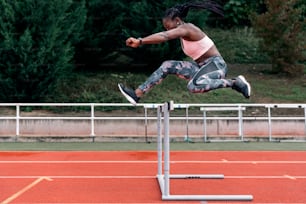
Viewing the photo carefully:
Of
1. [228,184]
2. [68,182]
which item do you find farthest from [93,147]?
[228,184]

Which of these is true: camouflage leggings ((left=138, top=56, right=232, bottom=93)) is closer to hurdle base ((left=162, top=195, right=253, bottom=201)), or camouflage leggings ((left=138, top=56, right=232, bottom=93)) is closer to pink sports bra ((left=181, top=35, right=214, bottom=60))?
pink sports bra ((left=181, top=35, right=214, bottom=60))

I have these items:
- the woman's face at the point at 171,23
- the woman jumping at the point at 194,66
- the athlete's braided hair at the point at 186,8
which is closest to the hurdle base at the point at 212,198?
the woman jumping at the point at 194,66

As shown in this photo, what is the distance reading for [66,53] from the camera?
55.2 feet

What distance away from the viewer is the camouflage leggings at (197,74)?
5707 millimetres

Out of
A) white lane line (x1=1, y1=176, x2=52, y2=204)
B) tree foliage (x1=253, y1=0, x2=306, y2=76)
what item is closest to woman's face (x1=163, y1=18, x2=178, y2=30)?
white lane line (x1=1, y1=176, x2=52, y2=204)

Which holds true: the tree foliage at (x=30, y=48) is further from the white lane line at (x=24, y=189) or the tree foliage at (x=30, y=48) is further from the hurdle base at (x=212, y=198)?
the hurdle base at (x=212, y=198)

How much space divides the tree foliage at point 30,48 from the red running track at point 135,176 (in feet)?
16.4

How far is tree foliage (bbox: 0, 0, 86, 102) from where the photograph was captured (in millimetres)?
16127

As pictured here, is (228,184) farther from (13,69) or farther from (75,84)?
(75,84)

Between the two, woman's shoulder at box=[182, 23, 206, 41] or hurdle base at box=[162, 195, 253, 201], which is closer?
woman's shoulder at box=[182, 23, 206, 41]

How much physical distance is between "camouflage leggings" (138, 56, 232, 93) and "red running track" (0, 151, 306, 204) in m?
1.68

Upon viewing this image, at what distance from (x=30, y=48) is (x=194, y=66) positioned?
37.1 feet

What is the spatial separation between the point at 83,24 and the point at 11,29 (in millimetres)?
2924

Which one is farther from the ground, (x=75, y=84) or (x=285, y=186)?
(x=75, y=84)
